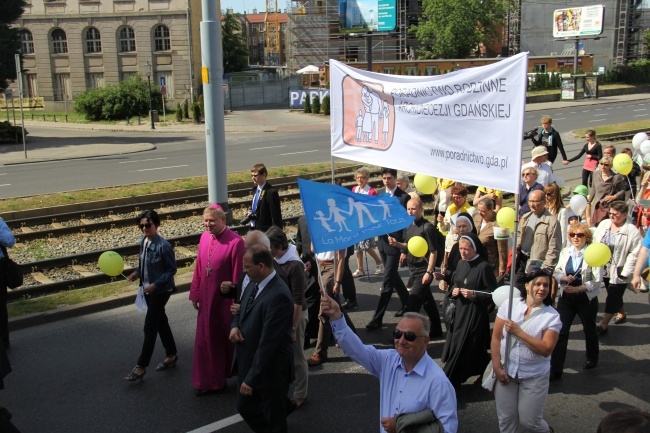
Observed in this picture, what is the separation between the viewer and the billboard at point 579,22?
54.8 meters

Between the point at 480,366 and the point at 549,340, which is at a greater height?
the point at 549,340

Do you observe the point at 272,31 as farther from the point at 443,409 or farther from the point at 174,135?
the point at 443,409

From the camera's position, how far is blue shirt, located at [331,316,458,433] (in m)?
3.57

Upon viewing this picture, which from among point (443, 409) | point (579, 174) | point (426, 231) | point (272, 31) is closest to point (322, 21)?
point (579, 174)

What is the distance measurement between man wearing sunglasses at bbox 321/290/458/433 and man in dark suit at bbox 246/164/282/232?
18.6 ft

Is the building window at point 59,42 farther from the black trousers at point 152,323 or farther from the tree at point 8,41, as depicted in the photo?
the black trousers at point 152,323

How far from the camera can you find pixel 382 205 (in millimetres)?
5191

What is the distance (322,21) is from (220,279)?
6513cm

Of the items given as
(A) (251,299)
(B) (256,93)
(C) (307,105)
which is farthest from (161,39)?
(A) (251,299)

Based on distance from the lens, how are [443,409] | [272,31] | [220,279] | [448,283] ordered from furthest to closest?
[272,31], [448,283], [220,279], [443,409]

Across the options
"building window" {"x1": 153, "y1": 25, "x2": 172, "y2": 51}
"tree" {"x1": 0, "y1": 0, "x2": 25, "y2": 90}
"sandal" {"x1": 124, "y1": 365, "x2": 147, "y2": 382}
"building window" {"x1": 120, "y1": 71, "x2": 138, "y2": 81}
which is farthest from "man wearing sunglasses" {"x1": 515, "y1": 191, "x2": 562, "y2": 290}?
"building window" {"x1": 120, "y1": 71, "x2": 138, "y2": 81}

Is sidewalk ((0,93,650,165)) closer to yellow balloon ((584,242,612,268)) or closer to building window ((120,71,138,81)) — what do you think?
building window ((120,71,138,81))

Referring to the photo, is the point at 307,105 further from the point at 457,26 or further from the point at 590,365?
the point at 590,365

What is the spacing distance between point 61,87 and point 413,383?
185 ft
